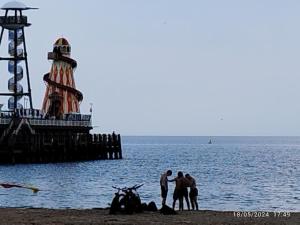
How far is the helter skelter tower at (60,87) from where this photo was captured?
3915 inches

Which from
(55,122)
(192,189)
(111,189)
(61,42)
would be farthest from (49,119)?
(192,189)

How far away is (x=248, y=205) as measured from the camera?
45.3 metres

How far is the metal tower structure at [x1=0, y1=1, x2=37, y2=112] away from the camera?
91.4 metres

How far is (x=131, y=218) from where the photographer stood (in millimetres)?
29031

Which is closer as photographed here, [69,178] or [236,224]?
[236,224]

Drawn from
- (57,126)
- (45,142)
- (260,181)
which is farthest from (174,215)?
(57,126)

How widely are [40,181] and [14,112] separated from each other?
22.4 m

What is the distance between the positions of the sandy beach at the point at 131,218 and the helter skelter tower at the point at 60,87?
67665 millimetres

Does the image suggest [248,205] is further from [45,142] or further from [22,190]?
[45,142]

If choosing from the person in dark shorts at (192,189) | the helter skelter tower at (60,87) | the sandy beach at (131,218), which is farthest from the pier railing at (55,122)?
the sandy beach at (131,218)

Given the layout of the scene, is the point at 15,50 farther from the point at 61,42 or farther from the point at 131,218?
the point at 131,218
